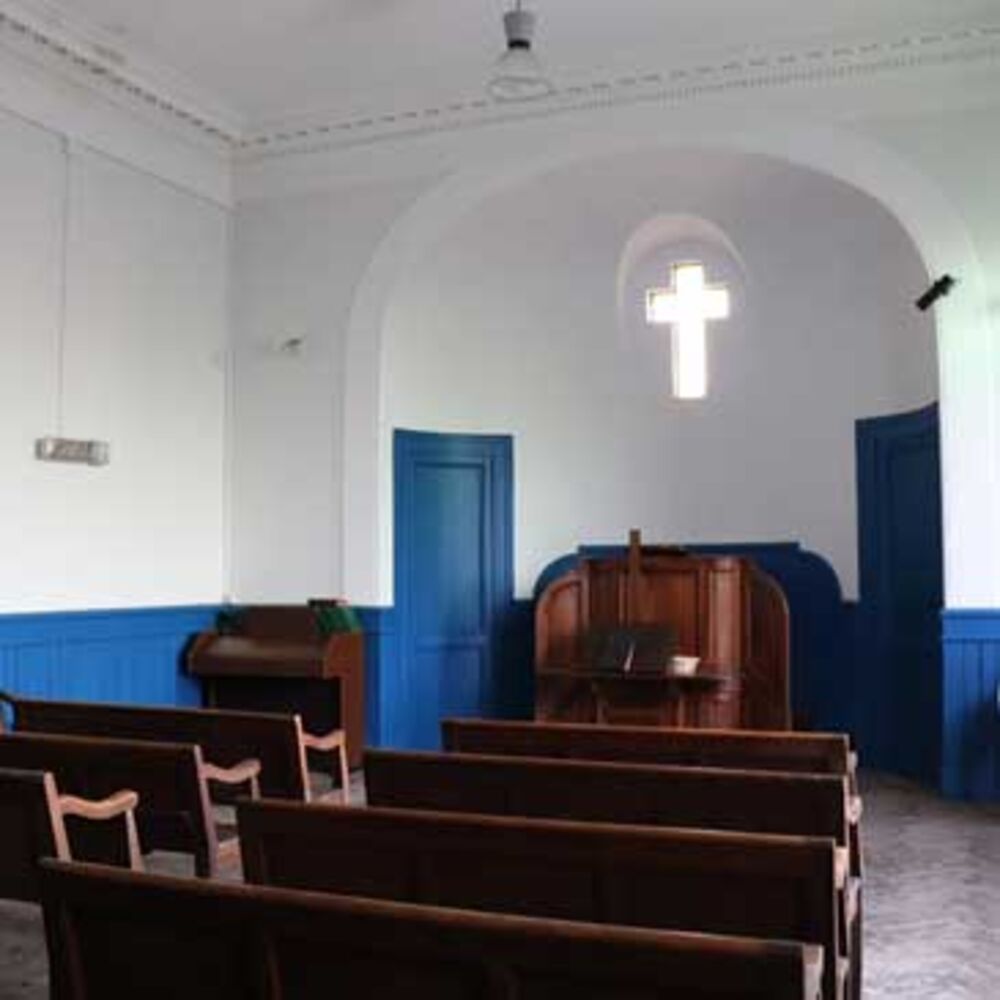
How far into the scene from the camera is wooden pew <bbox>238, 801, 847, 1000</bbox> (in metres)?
2.13

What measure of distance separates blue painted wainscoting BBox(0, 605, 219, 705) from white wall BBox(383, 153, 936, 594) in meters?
1.90

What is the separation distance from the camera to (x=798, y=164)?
629cm

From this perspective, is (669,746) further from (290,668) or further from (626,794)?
(290,668)

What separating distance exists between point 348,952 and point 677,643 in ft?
15.8

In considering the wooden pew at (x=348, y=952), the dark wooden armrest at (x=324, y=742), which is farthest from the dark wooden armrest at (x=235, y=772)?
the wooden pew at (x=348, y=952)

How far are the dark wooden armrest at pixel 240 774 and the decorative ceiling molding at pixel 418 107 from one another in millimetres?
4184

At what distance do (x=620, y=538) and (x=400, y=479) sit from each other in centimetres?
162

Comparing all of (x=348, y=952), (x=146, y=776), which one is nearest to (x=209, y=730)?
(x=146, y=776)

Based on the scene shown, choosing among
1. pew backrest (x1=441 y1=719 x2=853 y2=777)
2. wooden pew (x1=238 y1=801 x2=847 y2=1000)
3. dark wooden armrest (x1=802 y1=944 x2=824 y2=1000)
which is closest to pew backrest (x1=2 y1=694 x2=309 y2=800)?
pew backrest (x1=441 y1=719 x2=853 y2=777)

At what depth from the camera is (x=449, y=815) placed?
2.31 m

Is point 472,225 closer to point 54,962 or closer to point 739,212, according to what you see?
point 739,212

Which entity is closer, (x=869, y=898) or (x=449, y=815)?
(x=449, y=815)

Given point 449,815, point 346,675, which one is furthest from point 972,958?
point 346,675

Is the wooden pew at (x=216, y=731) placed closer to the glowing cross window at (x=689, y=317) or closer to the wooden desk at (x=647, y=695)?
the wooden desk at (x=647, y=695)
